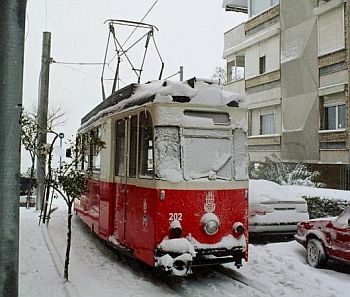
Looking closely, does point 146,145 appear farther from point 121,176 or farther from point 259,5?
point 259,5

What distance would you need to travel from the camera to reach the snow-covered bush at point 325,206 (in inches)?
553

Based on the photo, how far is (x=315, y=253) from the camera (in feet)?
30.6

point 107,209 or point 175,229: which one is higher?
point 107,209

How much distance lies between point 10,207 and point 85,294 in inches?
102

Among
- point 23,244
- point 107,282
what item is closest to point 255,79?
point 23,244

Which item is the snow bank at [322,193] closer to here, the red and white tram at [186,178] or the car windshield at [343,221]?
the car windshield at [343,221]

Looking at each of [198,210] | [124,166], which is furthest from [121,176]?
[198,210]

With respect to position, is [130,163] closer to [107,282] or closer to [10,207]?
[107,282]

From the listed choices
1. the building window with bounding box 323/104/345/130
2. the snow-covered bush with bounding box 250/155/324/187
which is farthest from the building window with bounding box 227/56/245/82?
the building window with bounding box 323/104/345/130

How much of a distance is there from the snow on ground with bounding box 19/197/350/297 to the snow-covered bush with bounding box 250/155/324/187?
8.51m

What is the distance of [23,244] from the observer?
1070 cm

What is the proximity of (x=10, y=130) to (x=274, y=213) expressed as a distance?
326 inches

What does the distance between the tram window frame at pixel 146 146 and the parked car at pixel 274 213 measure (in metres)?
4.46

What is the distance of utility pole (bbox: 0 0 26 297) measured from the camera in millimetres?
4812
